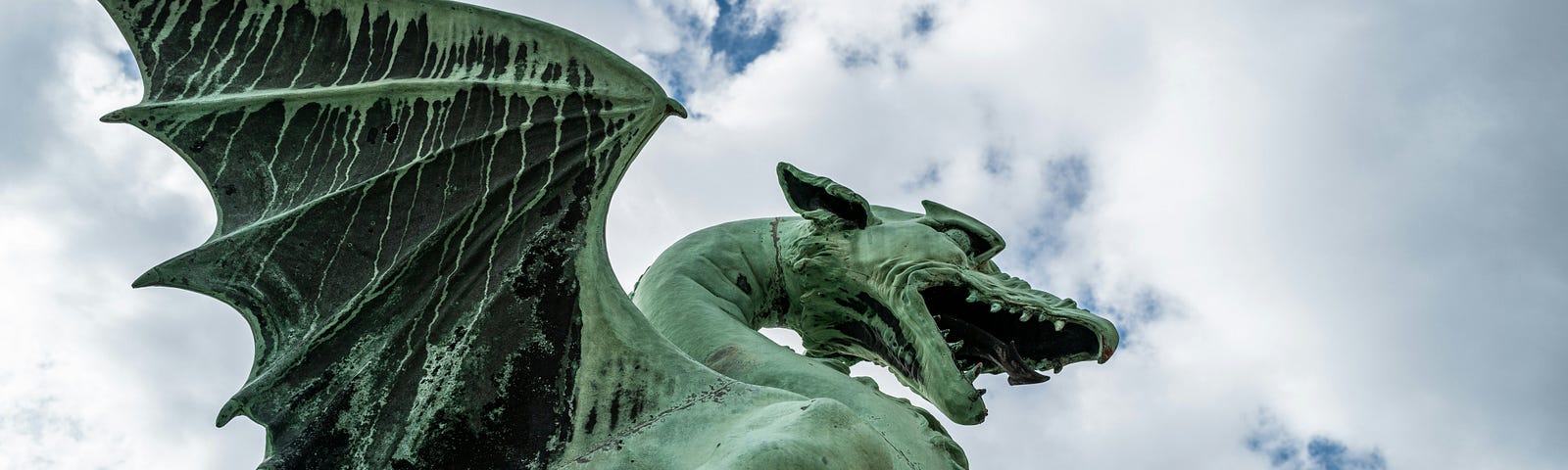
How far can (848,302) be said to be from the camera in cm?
534

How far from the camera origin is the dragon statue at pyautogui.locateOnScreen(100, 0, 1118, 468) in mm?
3916

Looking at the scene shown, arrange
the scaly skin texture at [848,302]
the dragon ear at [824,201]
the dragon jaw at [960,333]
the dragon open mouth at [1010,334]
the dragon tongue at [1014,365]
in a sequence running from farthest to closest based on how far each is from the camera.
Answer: the dragon ear at [824,201], the dragon tongue at [1014,365], the dragon open mouth at [1010,334], the dragon jaw at [960,333], the scaly skin texture at [848,302]

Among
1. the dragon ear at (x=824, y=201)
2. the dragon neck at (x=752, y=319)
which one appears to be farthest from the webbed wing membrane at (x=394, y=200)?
the dragon ear at (x=824, y=201)

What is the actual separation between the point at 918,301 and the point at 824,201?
2.18ft

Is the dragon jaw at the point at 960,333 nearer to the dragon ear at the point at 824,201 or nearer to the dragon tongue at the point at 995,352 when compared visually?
the dragon tongue at the point at 995,352

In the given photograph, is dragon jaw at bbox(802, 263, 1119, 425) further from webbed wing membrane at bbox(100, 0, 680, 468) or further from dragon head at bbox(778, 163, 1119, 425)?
webbed wing membrane at bbox(100, 0, 680, 468)

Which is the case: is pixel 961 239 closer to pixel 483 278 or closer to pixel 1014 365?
pixel 1014 365

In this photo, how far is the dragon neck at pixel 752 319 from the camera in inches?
172

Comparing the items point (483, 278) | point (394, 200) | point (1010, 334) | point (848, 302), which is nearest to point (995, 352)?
point (1010, 334)

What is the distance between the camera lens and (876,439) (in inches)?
147

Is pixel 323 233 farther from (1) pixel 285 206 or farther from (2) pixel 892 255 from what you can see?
(2) pixel 892 255

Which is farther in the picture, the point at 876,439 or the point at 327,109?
the point at 327,109

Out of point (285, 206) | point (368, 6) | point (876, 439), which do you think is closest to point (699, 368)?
point (876, 439)

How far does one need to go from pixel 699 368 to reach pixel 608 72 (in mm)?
1089
